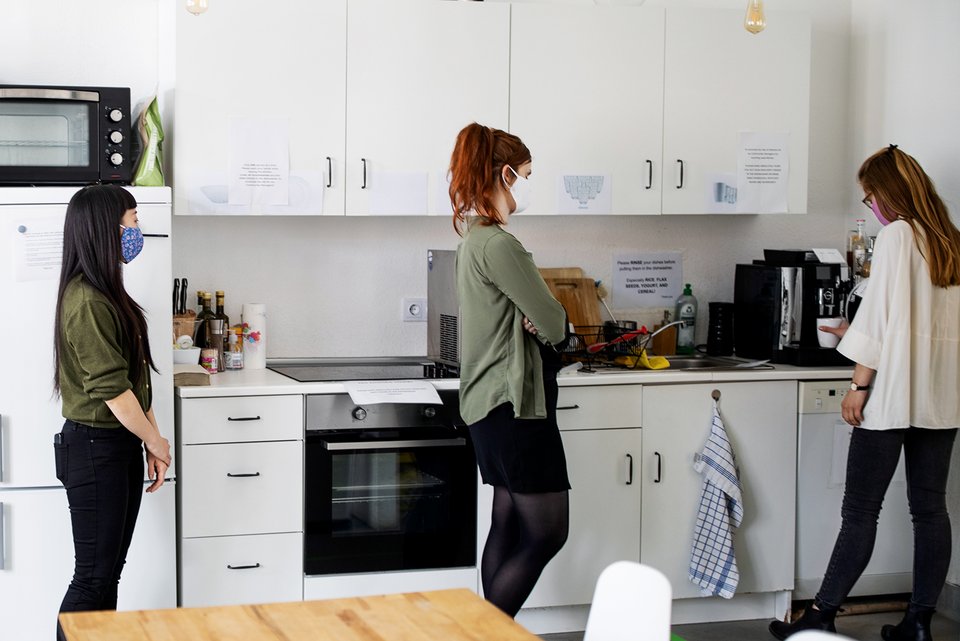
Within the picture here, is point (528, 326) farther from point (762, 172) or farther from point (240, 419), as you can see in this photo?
point (762, 172)

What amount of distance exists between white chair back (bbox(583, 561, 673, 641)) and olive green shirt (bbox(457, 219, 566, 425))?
1121 mm

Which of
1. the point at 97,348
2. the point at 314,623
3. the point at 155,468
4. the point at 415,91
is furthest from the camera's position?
the point at 415,91

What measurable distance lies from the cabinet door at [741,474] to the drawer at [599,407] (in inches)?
2.0

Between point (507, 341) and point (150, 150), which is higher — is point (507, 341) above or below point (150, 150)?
below

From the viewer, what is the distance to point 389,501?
151 inches

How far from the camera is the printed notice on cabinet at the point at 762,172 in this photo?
4.31m

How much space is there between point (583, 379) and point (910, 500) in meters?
1.13

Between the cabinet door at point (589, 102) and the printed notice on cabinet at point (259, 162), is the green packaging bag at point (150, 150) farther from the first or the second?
the cabinet door at point (589, 102)

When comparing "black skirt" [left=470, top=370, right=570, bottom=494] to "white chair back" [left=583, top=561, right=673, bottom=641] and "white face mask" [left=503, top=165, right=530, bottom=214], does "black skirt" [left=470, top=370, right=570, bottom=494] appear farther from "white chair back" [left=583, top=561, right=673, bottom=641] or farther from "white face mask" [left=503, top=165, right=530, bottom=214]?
"white chair back" [left=583, top=561, right=673, bottom=641]

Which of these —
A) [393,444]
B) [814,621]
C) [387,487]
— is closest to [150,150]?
Answer: [393,444]

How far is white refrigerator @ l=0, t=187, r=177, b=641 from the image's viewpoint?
340 cm

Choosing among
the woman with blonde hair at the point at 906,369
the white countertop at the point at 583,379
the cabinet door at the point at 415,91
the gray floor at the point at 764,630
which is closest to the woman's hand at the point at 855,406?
the woman with blonde hair at the point at 906,369

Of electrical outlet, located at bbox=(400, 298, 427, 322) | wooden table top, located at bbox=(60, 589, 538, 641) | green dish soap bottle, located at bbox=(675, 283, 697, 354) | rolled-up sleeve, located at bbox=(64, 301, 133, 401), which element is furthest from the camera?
green dish soap bottle, located at bbox=(675, 283, 697, 354)

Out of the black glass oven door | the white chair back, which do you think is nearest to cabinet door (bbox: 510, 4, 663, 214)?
the black glass oven door
